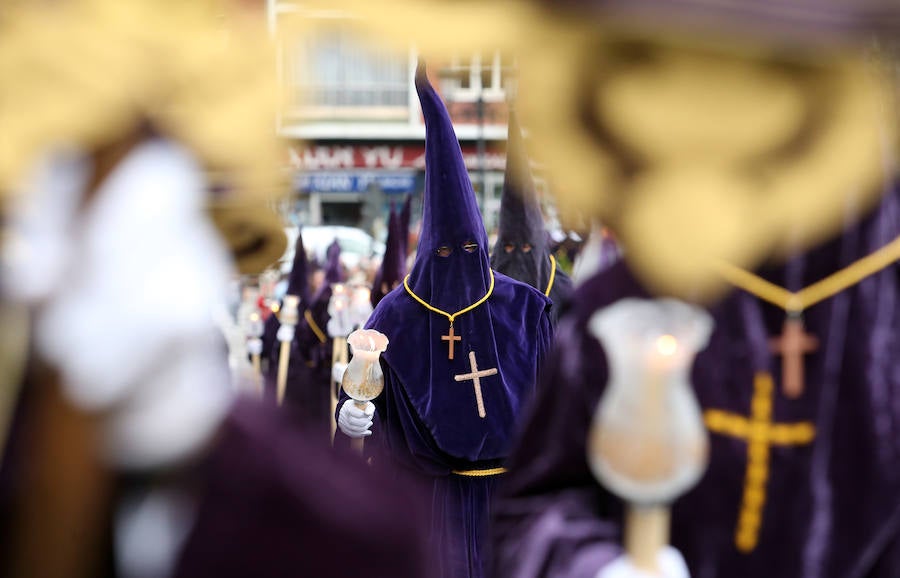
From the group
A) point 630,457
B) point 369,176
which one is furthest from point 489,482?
point 369,176

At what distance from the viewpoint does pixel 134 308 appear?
0.75 metres

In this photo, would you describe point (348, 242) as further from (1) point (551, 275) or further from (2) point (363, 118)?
(1) point (551, 275)

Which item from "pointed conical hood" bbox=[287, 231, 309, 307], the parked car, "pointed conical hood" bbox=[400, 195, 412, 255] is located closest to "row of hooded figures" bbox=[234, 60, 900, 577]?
"pointed conical hood" bbox=[400, 195, 412, 255]

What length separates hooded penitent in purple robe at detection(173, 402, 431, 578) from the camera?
79 centimetres

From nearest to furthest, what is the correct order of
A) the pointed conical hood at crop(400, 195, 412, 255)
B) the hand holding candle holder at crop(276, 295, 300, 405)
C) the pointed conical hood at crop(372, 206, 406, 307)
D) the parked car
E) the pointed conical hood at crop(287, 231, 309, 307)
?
the pointed conical hood at crop(372, 206, 406, 307)
the hand holding candle holder at crop(276, 295, 300, 405)
the pointed conical hood at crop(400, 195, 412, 255)
the pointed conical hood at crop(287, 231, 309, 307)
the parked car

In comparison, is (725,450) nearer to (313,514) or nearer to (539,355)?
(313,514)

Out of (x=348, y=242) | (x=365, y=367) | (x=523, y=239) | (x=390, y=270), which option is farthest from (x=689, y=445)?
(x=348, y=242)

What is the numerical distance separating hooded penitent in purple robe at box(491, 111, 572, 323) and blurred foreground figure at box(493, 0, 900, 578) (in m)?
3.18

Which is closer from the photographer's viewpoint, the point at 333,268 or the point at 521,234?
the point at 521,234

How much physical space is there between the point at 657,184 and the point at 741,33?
0.22 metres

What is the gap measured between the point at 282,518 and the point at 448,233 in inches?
90.5

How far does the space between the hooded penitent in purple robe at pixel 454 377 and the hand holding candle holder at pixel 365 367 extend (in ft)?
0.84

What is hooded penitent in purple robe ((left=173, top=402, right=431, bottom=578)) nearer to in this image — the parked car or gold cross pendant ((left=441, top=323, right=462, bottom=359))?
gold cross pendant ((left=441, top=323, right=462, bottom=359))

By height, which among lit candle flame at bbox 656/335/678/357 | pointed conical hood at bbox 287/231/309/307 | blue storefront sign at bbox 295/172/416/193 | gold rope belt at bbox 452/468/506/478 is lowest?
blue storefront sign at bbox 295/172/416/193
